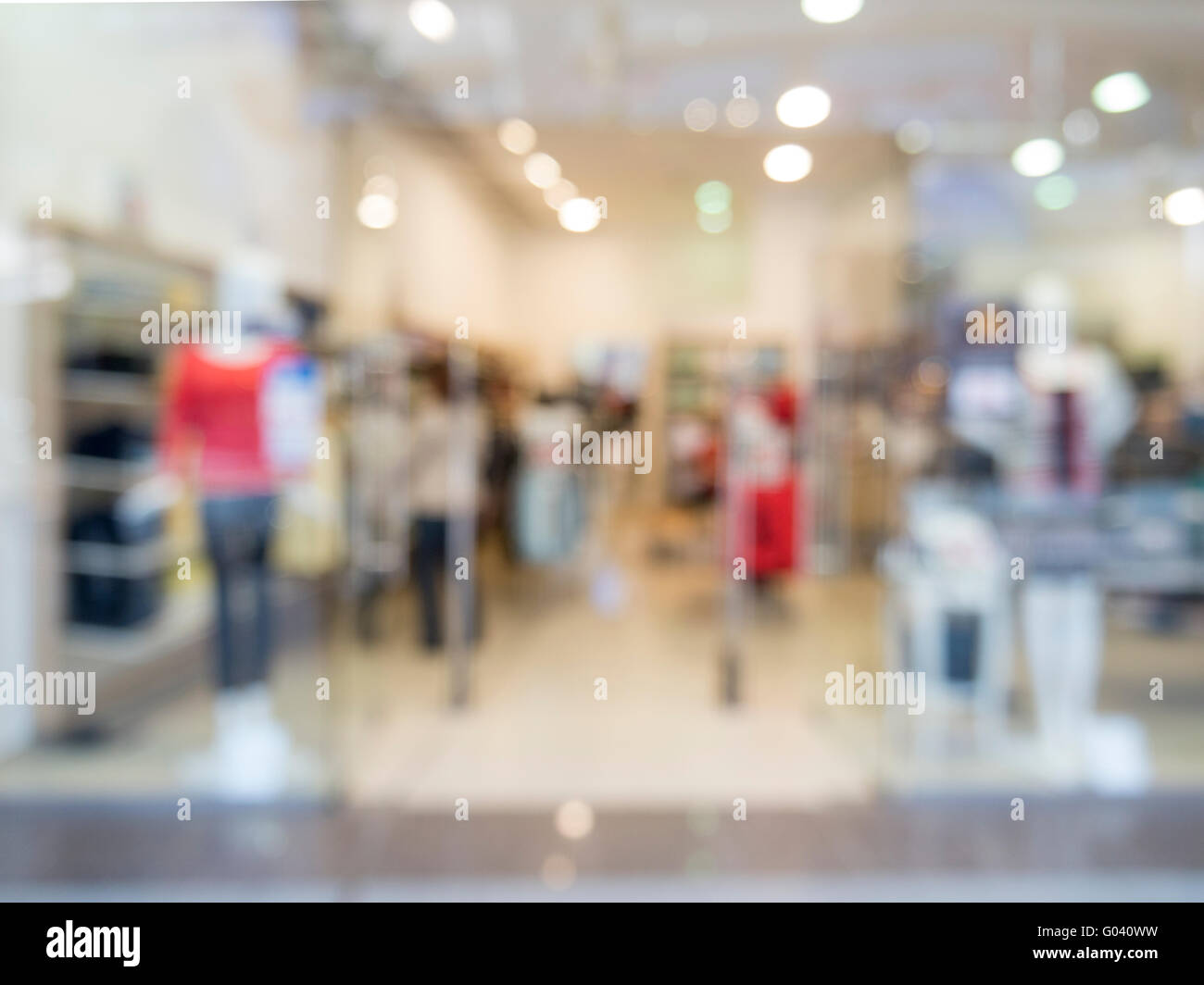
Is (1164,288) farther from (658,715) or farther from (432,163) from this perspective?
(432,163)

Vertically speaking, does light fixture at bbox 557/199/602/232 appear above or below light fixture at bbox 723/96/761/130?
below

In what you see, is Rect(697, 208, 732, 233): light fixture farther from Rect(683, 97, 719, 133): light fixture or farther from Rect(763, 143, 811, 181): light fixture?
Rect(683, 97, 719, 133): light fixture

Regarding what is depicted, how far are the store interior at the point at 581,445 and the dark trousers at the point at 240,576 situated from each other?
21 millimetres

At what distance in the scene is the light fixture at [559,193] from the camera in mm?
4422

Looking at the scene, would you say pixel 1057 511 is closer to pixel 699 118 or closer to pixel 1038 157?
pixel 1038 157

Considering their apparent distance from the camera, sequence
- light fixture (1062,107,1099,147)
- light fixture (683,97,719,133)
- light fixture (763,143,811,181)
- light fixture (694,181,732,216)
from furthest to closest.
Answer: light fixture (694,181,732,216)
light fixture (763,143,811,181)
light fixture (683,97,719,133)
light fixture (1062,107,1099,147)

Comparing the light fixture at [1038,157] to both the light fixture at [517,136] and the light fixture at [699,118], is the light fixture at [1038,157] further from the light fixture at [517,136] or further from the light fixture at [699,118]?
the light fixture at [517,136]

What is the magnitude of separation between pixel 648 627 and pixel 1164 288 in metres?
2.91

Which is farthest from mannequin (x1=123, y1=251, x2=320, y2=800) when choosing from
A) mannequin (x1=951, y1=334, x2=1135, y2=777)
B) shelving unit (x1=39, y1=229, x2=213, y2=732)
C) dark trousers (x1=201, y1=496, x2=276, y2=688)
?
mannequin (x1=951, y1=334, x2=1135, y2=777)

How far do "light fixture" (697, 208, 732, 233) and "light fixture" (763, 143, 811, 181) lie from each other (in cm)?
29

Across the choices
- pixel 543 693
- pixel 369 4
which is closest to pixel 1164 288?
pixel 543 693

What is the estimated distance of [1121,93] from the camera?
151 inches

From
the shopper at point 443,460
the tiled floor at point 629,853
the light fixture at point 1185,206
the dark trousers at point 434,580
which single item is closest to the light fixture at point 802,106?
the light fixture at point 1185,206

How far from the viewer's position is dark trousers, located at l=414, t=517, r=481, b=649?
15.2 ft
